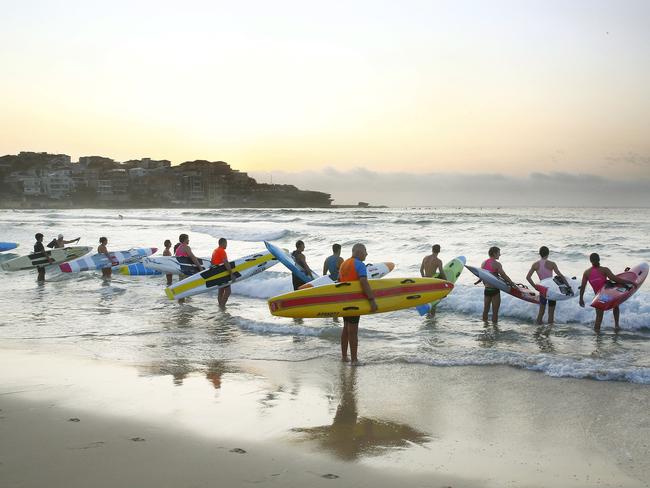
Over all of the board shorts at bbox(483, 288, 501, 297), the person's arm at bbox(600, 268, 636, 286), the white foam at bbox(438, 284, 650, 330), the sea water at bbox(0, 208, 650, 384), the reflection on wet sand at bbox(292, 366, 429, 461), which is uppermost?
the person's arm at bbox(600, 268, 636, 286)

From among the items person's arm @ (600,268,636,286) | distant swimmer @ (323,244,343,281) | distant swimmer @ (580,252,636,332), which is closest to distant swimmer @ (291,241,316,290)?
distant swimmer @ (323,244,343,281)

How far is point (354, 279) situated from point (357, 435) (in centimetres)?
291

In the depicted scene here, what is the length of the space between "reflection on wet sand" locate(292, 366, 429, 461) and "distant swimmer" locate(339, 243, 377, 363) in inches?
79.0

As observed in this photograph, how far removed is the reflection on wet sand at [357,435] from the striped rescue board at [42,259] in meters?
14.8

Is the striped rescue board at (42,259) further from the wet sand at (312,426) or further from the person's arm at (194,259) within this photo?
the wet sand at (312,426)

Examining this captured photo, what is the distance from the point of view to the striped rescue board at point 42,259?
17.8 metres

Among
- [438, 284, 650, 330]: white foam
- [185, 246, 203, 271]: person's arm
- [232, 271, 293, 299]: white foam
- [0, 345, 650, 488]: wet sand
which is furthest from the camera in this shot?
[232, 271, 293, 299]: white foam

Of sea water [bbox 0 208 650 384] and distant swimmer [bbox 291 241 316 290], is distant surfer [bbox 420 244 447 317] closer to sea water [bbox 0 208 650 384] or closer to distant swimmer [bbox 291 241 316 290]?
sea water [bbox 0 208 650 384]

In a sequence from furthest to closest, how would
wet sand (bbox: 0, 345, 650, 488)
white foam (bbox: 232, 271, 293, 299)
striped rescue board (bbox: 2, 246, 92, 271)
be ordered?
striped rescue board (bbox: 2, 246, 92, 271)
white foam (bbox: 232, 271, 293, 299)
wet sand (bbox: 0, 345, 650, 488)

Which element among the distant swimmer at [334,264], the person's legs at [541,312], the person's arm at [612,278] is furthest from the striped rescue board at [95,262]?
the person's arm at [612,278]

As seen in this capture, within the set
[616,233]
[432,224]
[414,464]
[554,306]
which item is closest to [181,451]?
[414,464]

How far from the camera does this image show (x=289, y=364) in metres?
7.75

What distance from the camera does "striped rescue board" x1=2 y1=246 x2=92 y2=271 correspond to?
58.3 feet

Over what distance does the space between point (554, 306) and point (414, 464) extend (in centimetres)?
749
